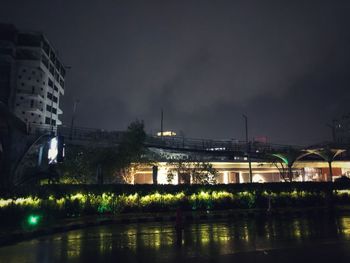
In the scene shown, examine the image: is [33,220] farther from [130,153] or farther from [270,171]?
[270,171]

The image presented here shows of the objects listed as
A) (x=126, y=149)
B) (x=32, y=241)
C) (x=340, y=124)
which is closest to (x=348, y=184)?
(x=126, y=149)

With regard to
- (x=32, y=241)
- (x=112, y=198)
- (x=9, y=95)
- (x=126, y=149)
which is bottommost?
(x=32, y=241)

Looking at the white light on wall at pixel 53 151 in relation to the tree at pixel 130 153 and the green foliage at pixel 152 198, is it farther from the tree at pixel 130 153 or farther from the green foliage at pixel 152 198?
the tree at pixel 130 153

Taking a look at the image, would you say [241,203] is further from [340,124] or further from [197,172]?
[340,124]

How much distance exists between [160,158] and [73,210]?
23.4m

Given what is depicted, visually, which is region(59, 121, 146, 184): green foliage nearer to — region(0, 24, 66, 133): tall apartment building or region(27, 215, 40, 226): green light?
region(27, 215, 40, 226): green light

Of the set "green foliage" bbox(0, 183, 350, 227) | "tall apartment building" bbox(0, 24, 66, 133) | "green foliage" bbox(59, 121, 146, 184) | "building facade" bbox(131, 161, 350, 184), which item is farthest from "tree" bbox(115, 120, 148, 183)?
"tall apartment building" bbox(0, 24, 66, 133)

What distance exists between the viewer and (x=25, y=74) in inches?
2778

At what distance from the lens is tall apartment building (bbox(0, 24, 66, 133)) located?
6638 centimetres

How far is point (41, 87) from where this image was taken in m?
72.1

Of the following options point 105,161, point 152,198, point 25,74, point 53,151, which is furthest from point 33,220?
point 25,74

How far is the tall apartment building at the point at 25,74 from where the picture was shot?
218 feet

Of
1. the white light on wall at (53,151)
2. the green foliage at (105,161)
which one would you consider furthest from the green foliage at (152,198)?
the green foliage at (105,161)

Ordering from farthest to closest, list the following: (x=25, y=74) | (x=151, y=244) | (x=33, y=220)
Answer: (x=25, y=74), (x=33, y=220), (x=151, y=244)
